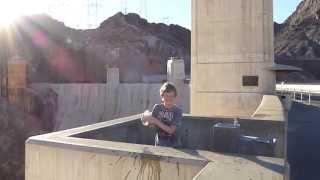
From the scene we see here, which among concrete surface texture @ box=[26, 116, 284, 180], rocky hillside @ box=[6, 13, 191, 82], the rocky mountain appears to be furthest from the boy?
the rocky mountain

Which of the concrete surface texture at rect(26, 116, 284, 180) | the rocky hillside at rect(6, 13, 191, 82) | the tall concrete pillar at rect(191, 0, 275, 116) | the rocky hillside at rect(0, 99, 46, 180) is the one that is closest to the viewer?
the concrete surface texture at rect(26, 116, 284, 180)

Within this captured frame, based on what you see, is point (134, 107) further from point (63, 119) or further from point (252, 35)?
point (252, 35)

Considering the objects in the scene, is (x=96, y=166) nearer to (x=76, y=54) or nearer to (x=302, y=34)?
(x=76, y=54)

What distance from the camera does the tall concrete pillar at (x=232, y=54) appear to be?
1063cm

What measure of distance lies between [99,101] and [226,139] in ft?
113

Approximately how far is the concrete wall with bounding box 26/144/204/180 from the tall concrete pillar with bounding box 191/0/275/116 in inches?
253

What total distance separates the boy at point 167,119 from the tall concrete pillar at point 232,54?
19.3 ft

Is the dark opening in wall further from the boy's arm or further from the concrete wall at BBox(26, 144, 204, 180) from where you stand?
the concrete wall at BBox(26, 144, 204, 180)

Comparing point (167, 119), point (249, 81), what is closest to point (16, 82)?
point (249, 81)

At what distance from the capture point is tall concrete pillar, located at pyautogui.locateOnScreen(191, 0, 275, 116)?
1063cm

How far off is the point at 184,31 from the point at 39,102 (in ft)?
212

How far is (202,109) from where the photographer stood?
11.1 metres

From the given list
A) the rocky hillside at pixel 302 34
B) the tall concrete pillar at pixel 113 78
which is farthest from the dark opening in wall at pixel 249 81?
the rocky hillside at pixel 302 34

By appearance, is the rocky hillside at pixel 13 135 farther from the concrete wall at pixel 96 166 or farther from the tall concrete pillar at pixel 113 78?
the concrete wall at pixel 96 166
